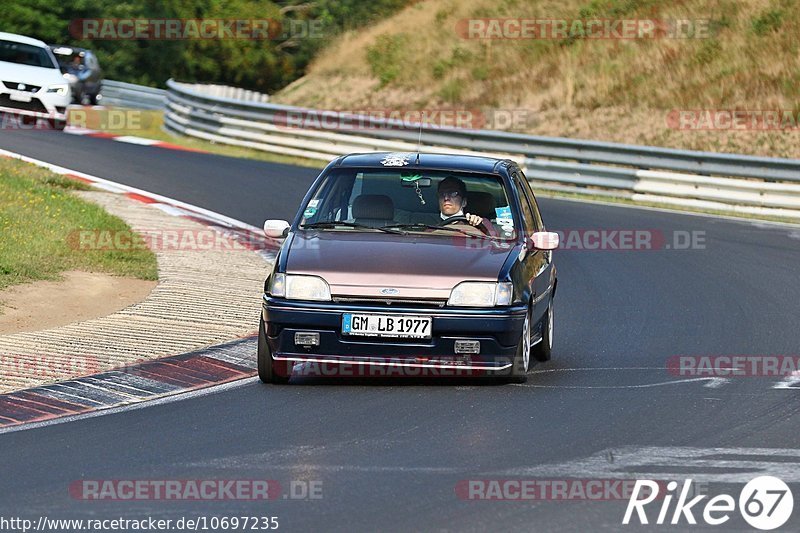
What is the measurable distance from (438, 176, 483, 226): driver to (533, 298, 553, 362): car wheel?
1011 mm

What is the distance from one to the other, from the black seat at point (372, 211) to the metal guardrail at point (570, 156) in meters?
13.7

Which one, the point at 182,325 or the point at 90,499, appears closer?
the point at 90,499

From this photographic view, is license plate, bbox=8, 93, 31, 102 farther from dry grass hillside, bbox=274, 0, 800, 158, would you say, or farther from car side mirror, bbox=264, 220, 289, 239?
car side mirror, bbox=264, 220, 289, 239

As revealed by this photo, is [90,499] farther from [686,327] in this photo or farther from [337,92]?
[337,92]

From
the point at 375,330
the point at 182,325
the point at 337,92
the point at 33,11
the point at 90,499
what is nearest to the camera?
the point at 90,499

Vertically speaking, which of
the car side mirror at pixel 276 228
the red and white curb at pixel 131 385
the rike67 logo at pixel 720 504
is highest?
the car side mirror at pixel 276 228

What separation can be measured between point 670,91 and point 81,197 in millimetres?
17494

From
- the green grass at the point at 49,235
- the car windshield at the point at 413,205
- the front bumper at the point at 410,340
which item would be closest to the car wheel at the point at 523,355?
the front bumper at the point at 410,340

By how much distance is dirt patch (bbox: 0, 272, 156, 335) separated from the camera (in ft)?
39.7

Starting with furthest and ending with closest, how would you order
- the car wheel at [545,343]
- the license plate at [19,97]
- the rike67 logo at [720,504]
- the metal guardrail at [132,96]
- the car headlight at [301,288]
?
the metal guardrail at [132,96], the license plate at [19,97], the car wheel at [545,343], the car headlight at [301,288], the rike67 logo at [720,504]

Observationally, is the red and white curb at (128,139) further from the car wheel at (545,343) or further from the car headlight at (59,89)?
the car wheel at (545,343)

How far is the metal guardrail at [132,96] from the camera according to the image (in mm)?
40469

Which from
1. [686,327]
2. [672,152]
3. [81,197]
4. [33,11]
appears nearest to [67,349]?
[686,327]

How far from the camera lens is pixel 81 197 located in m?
19.7
